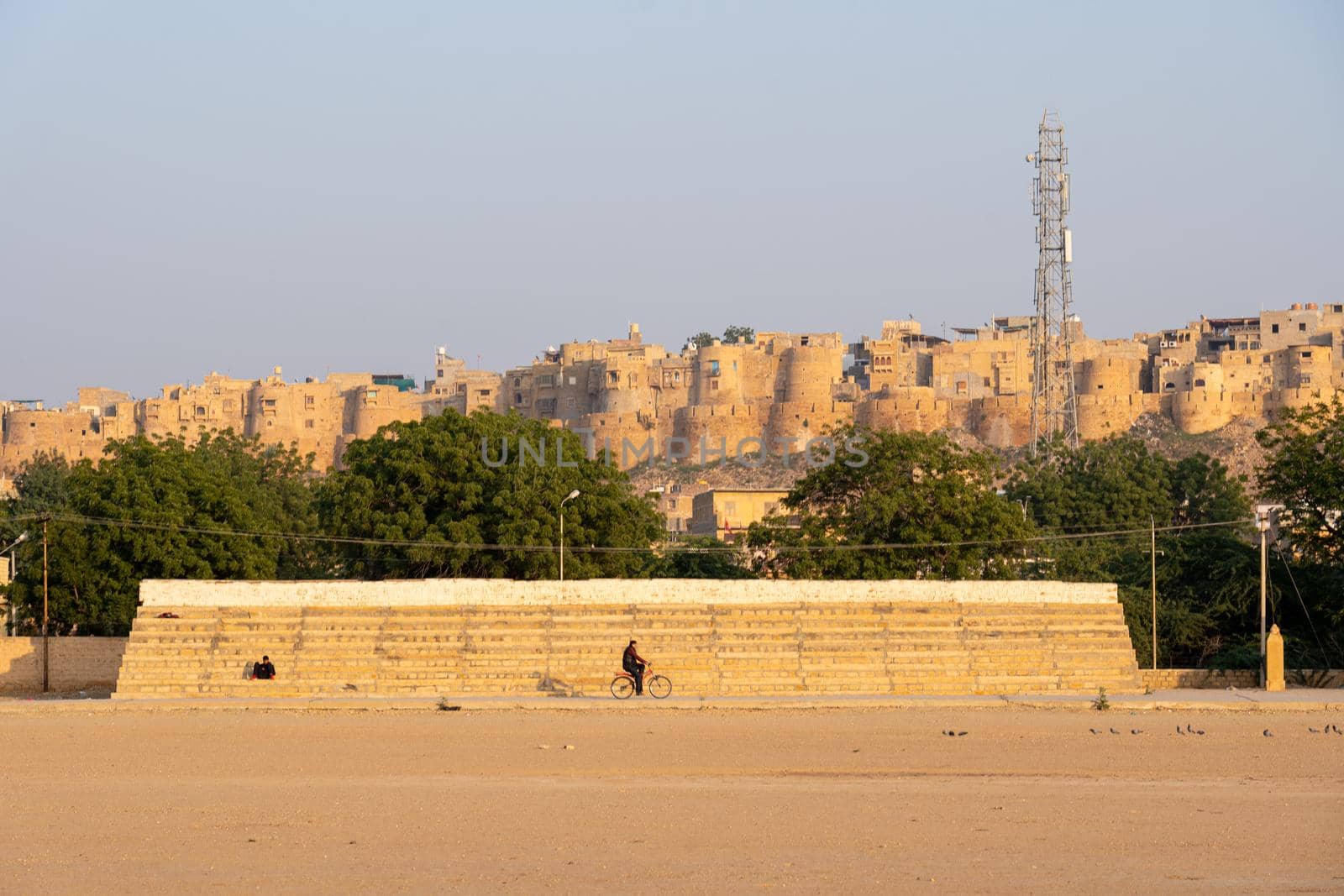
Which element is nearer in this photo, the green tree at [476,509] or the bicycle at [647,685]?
the bicycle at [647,685]

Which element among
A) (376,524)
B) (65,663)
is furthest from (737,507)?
(65,663)

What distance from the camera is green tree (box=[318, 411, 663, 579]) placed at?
3856 centimetres

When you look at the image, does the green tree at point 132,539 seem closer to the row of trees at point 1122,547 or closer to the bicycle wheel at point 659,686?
the row of trees at point 1122,547

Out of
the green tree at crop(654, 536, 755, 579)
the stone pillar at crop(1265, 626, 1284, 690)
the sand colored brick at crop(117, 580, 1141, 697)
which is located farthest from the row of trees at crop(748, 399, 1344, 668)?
the sand colored brick at crop(117, 580, 1141, 697)

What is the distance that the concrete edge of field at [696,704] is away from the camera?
2311 cm

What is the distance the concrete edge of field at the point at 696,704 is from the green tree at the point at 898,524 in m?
13.2

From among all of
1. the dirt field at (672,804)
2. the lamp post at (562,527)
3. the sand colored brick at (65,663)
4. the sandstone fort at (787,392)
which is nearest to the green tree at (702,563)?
the lamp post at (562,527)

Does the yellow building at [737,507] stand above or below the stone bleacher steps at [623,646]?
above

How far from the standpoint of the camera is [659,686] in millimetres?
25344

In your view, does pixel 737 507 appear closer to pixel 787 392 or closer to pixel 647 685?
pixel 787 392

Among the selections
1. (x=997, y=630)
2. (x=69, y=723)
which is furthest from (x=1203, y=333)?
(x=69, y=723)

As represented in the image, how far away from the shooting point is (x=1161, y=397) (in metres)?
101

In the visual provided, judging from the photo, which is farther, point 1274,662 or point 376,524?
point 376,524

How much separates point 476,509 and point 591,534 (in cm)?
251
